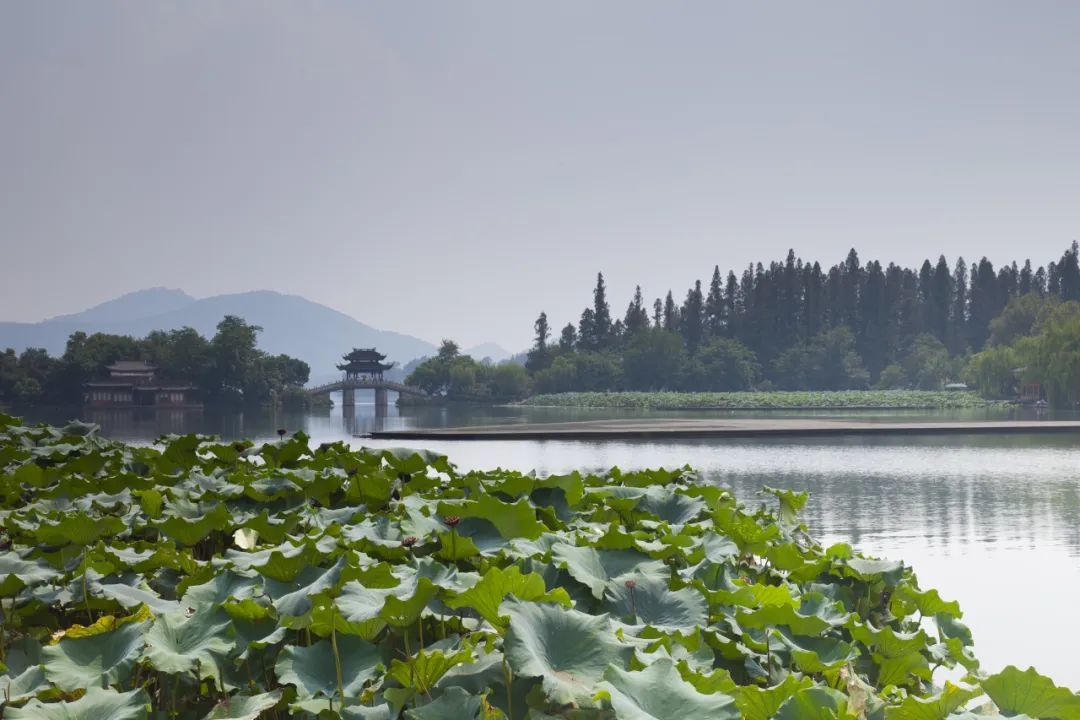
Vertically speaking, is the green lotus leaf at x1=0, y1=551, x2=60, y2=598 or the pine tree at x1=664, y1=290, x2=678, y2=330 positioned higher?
the pine tree at x1=664, y1=290, x2=678, y2=330

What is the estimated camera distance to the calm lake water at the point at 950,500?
4500mm

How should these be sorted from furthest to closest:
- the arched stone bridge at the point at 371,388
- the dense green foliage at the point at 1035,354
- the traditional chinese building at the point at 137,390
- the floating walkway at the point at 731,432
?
the arched stone bridge at the point at 371,388, the traditional chinese building at the point at 137,390, the dense green foliage at the point at 1035,354, the floating walkway at the point at 731,432

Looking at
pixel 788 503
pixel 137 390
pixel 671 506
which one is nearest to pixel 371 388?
pixel 137 390

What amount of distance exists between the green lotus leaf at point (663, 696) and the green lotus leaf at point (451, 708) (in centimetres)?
16

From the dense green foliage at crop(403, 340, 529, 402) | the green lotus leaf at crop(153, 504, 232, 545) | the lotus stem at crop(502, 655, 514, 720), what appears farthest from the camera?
the dense green foliage at crop(403, 340, 529, 402)

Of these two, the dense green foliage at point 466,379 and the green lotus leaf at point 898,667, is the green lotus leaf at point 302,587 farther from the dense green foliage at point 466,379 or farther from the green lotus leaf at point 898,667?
the dense green foliage at point 466,379

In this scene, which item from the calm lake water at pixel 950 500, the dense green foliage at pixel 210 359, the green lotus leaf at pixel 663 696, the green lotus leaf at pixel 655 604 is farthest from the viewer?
the dense green foliage at pixel 210 359

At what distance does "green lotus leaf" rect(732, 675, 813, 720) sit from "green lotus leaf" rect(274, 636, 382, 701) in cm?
49

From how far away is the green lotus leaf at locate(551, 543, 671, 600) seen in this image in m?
1.54

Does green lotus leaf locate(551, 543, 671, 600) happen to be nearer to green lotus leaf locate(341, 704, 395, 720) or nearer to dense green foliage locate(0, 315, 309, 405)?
green lotus leaf locate(341, 704, 395, 720)

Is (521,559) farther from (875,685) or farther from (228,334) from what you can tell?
(228,334)

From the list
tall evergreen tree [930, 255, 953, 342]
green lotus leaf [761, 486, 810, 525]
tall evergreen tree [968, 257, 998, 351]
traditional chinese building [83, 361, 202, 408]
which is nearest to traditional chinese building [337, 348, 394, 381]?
traditional chinese building [83, 361, 202, 408]

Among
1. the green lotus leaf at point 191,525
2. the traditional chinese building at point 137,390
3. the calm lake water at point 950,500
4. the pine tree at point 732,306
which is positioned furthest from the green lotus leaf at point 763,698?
the pine tree at point 732,306

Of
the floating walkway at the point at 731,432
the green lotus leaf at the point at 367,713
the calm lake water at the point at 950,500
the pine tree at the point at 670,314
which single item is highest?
the pine tree at the point at 670,314
